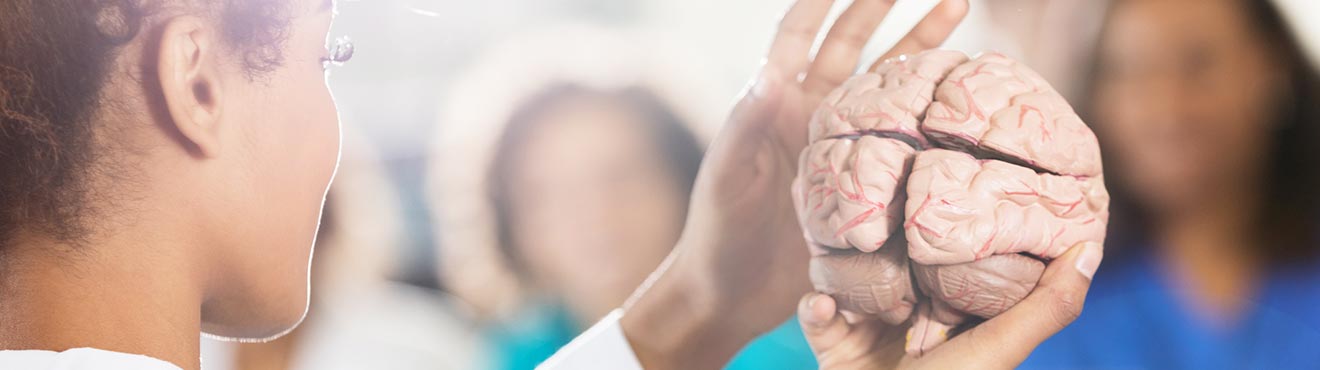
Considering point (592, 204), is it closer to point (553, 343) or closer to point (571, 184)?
point (571, 184)

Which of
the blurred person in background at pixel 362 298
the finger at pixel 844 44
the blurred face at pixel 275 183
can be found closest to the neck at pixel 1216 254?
the finger at pixel 844 44

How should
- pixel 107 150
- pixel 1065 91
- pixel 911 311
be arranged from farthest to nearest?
pixel 1065 91 → pixel 911 311 → pixel 107 150

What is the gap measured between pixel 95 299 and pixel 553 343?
0.75 meters

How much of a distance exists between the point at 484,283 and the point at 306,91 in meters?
0.46

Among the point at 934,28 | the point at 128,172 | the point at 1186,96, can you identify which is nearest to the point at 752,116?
the point at 934,28

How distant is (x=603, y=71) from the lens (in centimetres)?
172

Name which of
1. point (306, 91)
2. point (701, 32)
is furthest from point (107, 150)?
point (701, 32)

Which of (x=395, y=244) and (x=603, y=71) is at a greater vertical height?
(x=603, y=71)

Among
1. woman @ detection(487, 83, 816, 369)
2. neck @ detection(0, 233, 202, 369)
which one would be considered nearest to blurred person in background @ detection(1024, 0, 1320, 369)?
woman @ detection(487, 83, 816, 369)

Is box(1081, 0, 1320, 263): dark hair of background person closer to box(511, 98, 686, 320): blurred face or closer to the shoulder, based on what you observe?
box(511, 98, 686, 320): blurred face

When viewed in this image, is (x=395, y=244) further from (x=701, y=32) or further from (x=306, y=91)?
(x=701, y=32)

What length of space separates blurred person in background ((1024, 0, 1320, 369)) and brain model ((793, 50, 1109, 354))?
1.30ft

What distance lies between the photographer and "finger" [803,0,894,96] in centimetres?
159

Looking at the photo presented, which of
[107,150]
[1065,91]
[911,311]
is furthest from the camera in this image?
[1065,91]
